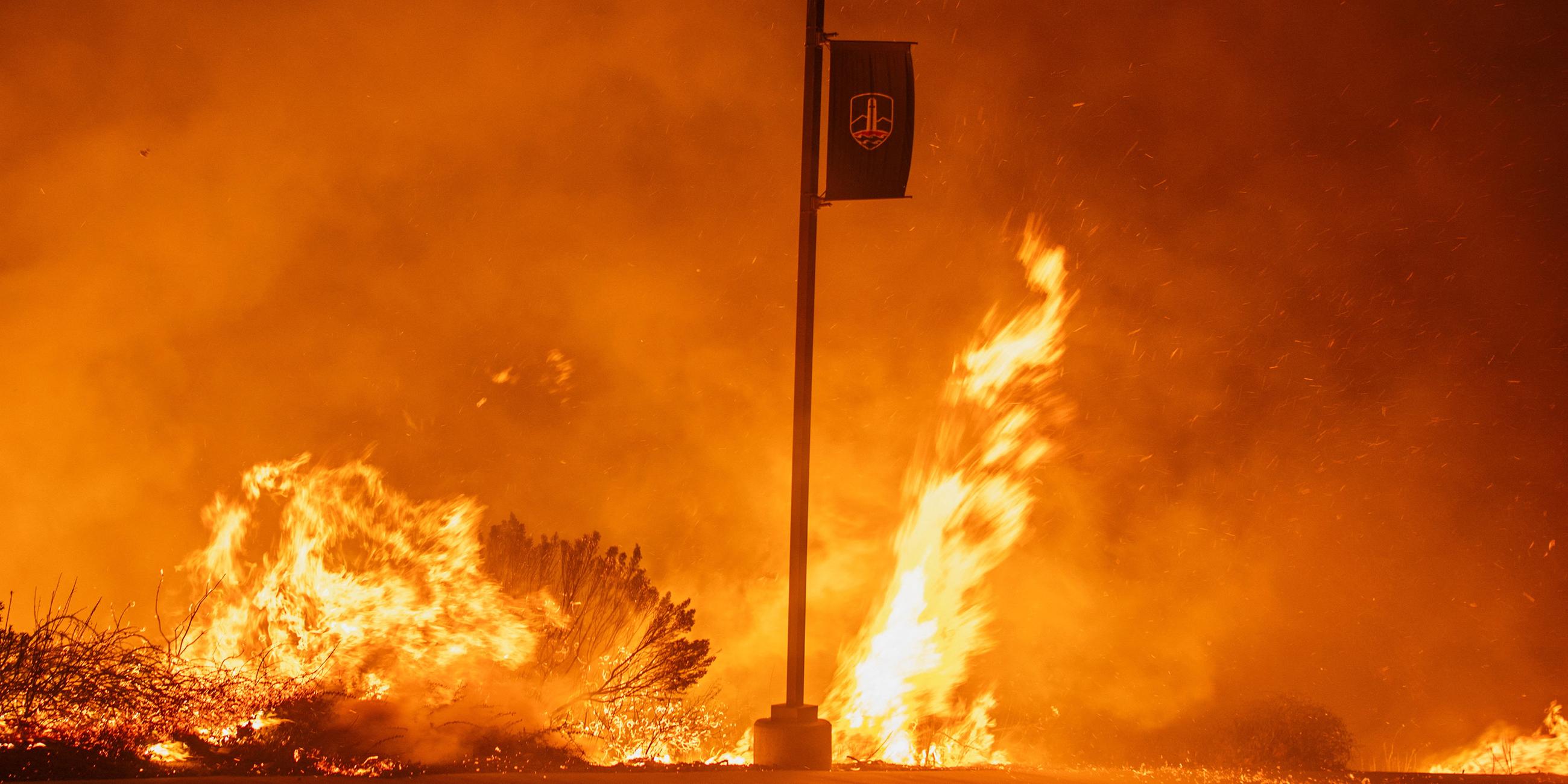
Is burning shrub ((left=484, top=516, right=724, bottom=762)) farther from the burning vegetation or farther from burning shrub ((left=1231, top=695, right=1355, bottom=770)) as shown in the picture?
burning shrub ((left=1231, top=695, right=1355, bottom=770))

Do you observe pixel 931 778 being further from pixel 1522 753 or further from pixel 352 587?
pixel 1522 753

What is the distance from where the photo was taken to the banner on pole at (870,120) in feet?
29.6

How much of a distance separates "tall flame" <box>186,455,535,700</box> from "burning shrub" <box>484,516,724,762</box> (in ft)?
1.64

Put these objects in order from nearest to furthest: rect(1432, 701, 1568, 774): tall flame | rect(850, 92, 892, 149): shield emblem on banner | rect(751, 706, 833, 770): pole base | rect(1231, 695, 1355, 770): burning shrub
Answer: rect(751, 706, 833, 770): pole base < rect(850, 92, 892, 149): shield emblem on banner < rect(1231, 695, 1355, 770): burning shrub < rect(1432, 701, 1568, 774): tall flame

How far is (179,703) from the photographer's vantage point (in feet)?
22.5

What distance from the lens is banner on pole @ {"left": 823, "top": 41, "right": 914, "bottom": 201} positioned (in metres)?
9.02

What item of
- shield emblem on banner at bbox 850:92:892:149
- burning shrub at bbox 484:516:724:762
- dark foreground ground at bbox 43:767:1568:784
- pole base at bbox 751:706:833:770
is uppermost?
shield emblem on banner at bbox 850:92:892:149

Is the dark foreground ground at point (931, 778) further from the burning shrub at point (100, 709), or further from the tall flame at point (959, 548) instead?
the tall flame at point (959, 548)

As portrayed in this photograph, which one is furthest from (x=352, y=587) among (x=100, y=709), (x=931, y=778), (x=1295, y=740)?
(x=1295, y=740)

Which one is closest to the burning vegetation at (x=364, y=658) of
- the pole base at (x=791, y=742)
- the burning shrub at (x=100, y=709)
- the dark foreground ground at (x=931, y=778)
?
the burning shrub at (x=100, y=709)

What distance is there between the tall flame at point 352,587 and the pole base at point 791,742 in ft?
7.92

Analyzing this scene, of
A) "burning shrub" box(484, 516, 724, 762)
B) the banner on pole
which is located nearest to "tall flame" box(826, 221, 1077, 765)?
"burning shrub" box(484, 516, 724, 762)

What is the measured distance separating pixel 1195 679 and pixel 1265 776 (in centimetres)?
982

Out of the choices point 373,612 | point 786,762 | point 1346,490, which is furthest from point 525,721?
point 1346,490
